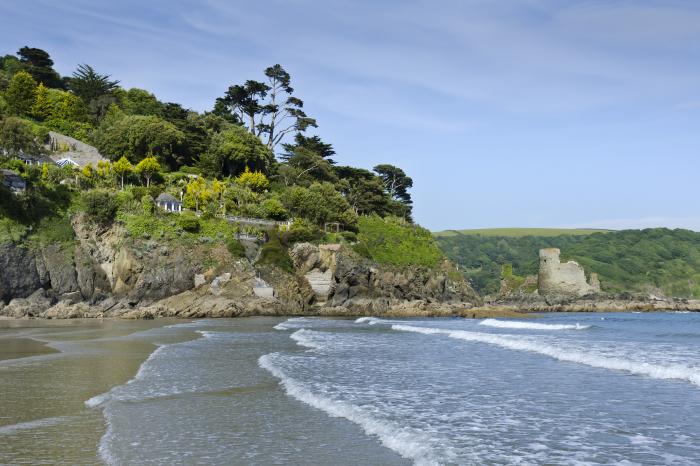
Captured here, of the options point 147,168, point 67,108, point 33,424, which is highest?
point 67,108

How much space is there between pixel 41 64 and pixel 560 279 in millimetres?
97777

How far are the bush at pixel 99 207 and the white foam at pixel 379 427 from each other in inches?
1822

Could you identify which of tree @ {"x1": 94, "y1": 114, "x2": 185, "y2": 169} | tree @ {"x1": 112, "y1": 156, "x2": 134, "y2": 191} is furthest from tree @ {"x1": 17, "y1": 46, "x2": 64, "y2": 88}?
tree @ {"x1": 112, "y1": 156, "x2": 134, "y2": 191}

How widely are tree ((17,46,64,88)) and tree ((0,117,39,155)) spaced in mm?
41361

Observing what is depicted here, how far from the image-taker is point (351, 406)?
1264 cm

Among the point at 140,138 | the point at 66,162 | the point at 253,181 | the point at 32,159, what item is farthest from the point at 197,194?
the point at 32,159

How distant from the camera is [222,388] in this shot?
49.0ft

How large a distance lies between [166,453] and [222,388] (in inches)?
240

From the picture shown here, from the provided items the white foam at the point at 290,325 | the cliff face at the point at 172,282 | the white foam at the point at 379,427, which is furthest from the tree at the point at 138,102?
the white foam at the point at 379,427

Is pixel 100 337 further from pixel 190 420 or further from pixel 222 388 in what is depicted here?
pixel 190 420

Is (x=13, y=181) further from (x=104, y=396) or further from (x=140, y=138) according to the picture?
(x=104, y=396)

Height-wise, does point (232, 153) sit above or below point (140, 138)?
below

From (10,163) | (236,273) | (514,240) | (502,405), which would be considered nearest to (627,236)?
(514,240)

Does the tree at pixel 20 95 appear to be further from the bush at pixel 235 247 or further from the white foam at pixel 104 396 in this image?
the white foam at pixel 104 396
